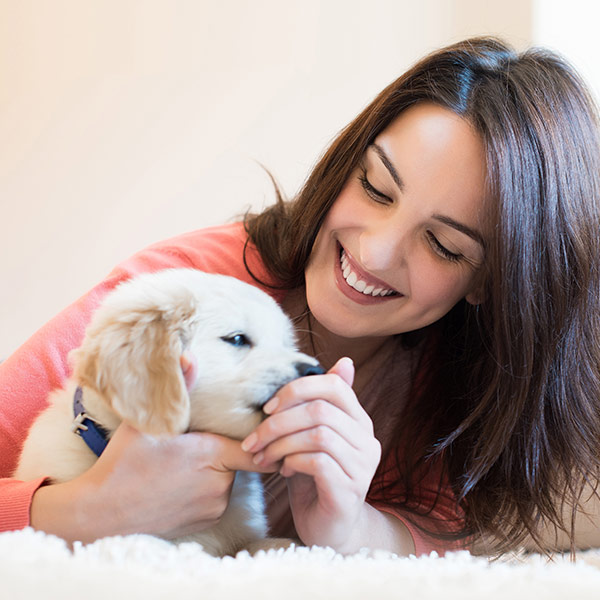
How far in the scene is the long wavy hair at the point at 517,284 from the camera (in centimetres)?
127

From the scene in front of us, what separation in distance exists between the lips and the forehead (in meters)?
0.18

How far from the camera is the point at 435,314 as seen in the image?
1.39m

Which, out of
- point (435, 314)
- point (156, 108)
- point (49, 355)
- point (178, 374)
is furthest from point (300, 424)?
point (156, 108)

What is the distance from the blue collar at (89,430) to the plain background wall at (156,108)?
6.48ft

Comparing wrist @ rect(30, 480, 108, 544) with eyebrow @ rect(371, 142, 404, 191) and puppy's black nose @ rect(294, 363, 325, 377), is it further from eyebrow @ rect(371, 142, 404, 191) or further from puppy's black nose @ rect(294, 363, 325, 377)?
eyebrow @ rect(371, 142, 404, 191)

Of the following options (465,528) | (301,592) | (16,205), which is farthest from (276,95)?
(301,592)

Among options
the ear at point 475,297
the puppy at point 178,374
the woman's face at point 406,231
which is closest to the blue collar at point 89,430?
the puppy at point 178,374

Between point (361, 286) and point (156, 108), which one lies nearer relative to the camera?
point (361, 286)

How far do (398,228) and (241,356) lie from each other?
1.26 ft

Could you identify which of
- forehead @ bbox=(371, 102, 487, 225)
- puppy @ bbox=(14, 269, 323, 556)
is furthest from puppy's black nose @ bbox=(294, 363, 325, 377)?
forehead @ bbox=(371, 102, 487, 225)

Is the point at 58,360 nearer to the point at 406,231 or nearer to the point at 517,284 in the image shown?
the point at 406,231

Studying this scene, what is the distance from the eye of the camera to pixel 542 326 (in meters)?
1.35

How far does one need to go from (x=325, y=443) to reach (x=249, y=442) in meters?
0.10

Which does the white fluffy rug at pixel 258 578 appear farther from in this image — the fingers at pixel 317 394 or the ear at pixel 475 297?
the ear at pixel 475 297
